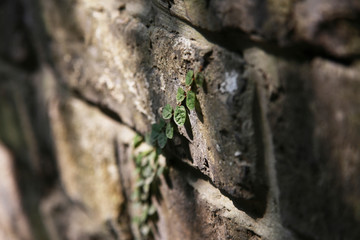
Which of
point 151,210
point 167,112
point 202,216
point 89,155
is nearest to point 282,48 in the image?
point 167,112

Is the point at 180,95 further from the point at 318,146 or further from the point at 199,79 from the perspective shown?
the point at 318,146

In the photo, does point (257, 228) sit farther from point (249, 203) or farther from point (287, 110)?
point (287, 110)

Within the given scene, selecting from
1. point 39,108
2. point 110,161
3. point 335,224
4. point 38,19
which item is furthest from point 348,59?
point 39,108

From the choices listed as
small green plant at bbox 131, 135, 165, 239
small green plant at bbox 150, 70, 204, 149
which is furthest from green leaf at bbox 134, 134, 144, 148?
small green plant at bbox 150, 70, 204, 149

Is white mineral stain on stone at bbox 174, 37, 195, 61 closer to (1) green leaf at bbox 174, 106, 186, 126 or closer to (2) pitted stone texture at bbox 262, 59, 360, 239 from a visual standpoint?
(1) green leaf at bbox 174, 106, 186, 126

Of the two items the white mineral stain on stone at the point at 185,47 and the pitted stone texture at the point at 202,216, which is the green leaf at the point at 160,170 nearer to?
the pitted stone texture at the point at 202,216

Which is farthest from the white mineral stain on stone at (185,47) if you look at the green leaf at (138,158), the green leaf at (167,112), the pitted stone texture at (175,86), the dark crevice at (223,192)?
the green leaf at (138,158)
